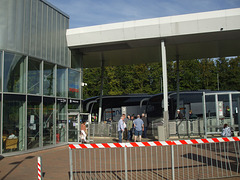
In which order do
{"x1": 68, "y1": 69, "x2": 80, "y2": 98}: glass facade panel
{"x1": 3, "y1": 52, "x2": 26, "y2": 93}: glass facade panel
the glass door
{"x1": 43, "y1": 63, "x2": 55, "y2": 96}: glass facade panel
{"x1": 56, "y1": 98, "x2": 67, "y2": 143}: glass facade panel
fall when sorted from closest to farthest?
{"x1": 3, "y1": 52, "x2": 26, "y2": 93}: glass facade panel → {"x1": 43, "y1": 63, "x2": 55, "y2": 96}: glass facade panel → {"x1": 56, "y1": 98, "x2": 67, "y2": 143}: glass facade panel → the glass door → {"x1": 68, "y1": 69, "x2": 80, "y2": 98}: glass facade panel

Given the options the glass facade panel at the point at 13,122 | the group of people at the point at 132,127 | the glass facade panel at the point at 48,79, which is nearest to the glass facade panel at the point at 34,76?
the glass facade panel at the point at 48,79

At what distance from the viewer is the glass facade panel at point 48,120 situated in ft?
51.3

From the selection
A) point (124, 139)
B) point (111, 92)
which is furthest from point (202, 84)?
point (124, 139)

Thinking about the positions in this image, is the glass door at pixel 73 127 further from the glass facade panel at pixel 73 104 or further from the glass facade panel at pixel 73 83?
the glass facade panel at pixel 73 83

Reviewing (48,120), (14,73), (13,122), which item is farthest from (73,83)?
(13,122)

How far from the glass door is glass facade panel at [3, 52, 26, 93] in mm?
4734

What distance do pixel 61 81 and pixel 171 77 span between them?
41.0m

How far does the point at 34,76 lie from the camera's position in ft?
49.0

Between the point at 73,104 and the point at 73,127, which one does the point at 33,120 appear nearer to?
the point at 73,127

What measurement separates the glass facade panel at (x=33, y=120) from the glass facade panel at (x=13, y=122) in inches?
16.3

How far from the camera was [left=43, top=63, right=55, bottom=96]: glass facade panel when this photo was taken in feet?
52.0

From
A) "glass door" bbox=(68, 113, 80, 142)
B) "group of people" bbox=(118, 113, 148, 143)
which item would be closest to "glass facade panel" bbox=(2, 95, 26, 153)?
"glass door" bbox=(68, 113, 80, 142)

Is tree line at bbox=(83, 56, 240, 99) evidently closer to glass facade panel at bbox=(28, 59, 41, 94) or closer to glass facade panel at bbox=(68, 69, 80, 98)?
glass facade panel at bbox=(68, 69, 80, 98)

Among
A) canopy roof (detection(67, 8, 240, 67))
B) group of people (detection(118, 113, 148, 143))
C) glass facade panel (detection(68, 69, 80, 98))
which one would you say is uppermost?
canopy roof (detection(67, 8, 240, 67))
